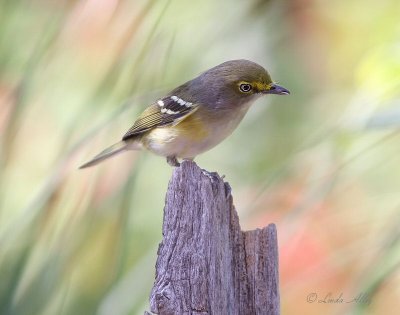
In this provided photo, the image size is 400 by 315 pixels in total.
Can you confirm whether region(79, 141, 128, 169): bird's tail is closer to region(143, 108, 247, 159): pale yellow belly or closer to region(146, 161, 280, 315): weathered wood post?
region(143, 108, 247, 159): pale yellow belly

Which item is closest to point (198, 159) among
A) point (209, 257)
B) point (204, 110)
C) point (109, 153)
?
point (109, 153)

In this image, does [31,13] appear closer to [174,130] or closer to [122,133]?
[122,133]

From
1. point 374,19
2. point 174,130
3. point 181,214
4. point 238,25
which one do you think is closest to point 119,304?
point 174,130

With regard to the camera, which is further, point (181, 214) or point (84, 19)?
point (84, 19)

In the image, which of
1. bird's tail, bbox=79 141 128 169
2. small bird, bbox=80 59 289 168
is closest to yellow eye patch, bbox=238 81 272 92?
small bird, bbox=80 59 289 168
